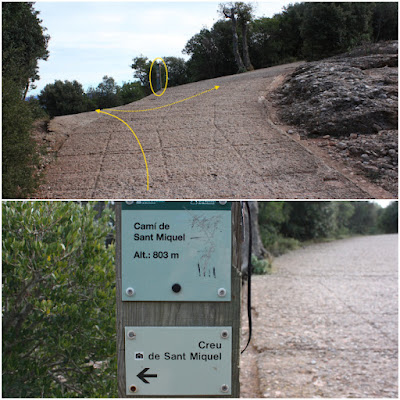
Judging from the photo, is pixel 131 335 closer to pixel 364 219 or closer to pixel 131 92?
pixel 131 92

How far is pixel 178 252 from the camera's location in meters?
2.25

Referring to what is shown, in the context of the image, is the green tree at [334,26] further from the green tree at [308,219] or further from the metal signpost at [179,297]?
the metal signpost at [179,297]

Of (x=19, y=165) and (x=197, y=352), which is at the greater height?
(x=19, y=165)

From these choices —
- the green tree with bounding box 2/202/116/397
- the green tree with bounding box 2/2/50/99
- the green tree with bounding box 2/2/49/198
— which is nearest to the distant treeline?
the green tree with bounding box 2/2/50/99

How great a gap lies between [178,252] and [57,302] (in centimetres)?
187

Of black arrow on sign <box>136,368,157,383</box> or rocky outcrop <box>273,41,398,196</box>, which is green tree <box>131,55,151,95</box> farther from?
black arrow on sign <box>136,368,157,383</box>

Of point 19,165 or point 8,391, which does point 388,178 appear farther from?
point 8,391

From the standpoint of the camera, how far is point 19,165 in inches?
255

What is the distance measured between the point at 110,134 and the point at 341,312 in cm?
537

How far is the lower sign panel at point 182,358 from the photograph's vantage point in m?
2.27

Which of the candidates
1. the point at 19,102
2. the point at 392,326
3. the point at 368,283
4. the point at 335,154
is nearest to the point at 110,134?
the point at 19,102

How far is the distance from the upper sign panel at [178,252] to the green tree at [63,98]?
30.6ft

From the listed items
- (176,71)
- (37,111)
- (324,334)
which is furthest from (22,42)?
(324,334)

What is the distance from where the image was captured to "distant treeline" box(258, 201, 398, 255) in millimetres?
18078
